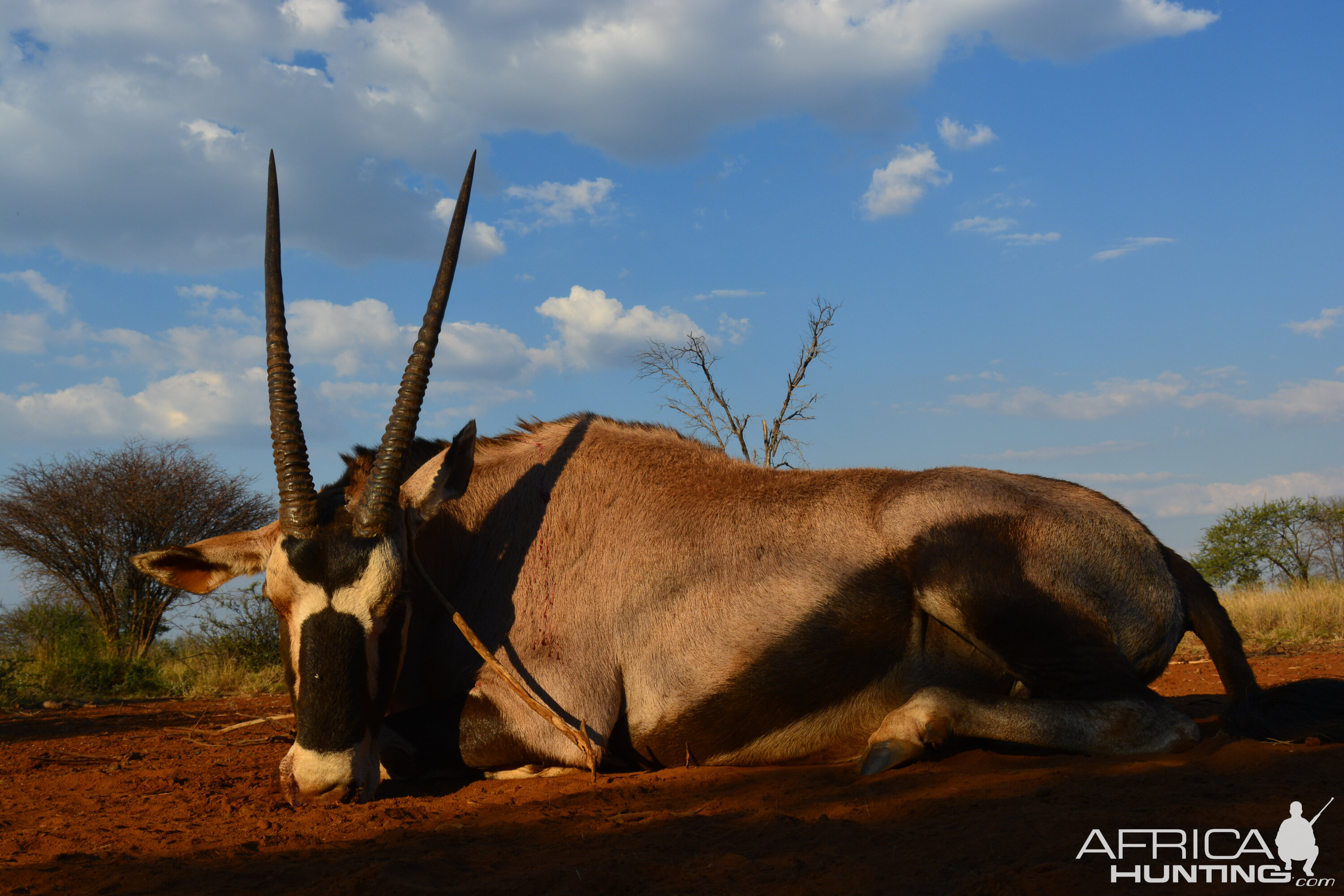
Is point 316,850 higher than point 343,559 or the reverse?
the reverse

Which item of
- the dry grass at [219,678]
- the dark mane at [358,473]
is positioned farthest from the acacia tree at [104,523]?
the dark mane at [358,473]

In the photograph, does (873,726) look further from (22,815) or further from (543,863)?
(22,815)

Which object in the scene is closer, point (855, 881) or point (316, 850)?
point (855, 881)

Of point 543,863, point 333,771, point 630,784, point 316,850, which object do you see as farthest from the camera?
point 630,784

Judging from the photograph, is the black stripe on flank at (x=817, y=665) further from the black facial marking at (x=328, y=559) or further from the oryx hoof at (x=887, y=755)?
the black facial marking at (x=328, y=559)

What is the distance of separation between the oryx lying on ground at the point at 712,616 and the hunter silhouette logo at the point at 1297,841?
1.50 m

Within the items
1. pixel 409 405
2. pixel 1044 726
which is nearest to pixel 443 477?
pixel 409 405

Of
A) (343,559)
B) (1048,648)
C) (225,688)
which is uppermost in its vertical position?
(343,559)

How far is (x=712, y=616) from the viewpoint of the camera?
5.00 m

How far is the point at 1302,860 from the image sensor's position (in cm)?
274

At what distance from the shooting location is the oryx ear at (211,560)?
5.00 m

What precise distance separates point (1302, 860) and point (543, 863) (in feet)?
7.84

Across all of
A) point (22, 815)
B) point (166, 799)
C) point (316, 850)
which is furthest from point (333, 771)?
point (22, 815)

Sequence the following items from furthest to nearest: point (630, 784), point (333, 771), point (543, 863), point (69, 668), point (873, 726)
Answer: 1. point (69, 668)
2. point (873, 726)
3. point (630, 784)
4. point (333, 771)
5. point (543, 863)
